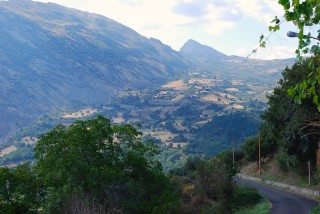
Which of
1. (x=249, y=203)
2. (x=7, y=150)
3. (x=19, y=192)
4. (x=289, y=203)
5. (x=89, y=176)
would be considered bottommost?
(x=7, y=150)

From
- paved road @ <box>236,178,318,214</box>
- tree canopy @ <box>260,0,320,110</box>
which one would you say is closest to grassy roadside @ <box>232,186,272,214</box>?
paved road @ <box>236,178,318,214</box>

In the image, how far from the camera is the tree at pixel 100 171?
18516 millimetres

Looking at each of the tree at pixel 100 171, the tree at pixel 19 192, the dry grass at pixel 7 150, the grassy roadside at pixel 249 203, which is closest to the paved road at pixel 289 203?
the grassy roadside at pixel 249 203

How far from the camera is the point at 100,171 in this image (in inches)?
730

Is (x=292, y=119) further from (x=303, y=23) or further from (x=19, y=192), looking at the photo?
(x=303, y=23)

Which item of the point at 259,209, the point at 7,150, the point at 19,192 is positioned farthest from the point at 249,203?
the point at 7,150

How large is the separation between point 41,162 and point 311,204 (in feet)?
52.9

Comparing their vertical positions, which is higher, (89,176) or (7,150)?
(89,176)

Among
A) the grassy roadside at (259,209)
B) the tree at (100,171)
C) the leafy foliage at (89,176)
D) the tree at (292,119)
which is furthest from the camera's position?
the tree at (292,119)

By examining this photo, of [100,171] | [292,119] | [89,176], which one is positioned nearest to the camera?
[100,171]

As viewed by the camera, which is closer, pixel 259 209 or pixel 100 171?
pixel 100 171

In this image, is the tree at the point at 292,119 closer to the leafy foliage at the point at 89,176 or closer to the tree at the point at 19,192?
the leafy foliage at the point at 89,176

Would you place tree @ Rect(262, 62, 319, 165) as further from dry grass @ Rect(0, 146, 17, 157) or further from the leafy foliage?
dry grass @ Rect(0, 146, 17, 157)

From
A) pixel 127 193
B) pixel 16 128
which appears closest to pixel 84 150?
pixel 127 193
